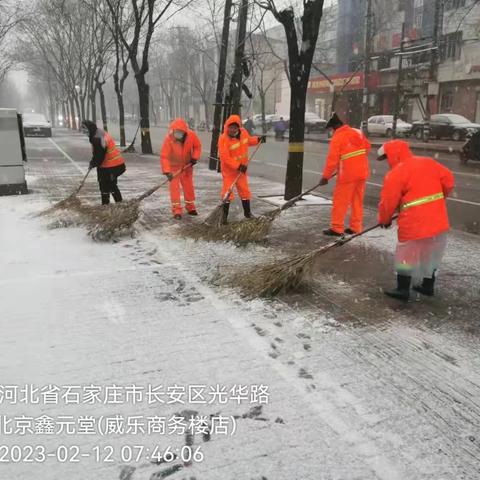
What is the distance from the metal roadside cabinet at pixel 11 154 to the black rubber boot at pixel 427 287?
7751 millimetres

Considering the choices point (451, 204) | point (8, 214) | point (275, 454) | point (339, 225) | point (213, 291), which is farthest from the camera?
point (451, 204)

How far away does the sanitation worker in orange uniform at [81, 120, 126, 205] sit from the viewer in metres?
7.59

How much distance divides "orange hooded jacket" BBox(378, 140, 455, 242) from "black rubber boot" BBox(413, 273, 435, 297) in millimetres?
483

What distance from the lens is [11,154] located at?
926 cm

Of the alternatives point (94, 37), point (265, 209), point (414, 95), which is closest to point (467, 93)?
point (414, 95)

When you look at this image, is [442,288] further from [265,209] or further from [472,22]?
[472,22]

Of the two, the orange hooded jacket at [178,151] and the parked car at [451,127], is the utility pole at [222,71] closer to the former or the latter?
the orange hooded jacket at [178,151]

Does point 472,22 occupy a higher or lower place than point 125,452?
higher

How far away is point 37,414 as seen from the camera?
2.69m

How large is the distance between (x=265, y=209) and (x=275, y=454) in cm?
593

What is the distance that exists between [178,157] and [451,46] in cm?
3002

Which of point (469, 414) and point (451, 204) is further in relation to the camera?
point (451, 204)

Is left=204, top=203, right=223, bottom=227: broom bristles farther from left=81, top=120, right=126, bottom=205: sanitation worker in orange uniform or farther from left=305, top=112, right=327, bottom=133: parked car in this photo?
left=305, top=112, right=327, bottom=133: parked car

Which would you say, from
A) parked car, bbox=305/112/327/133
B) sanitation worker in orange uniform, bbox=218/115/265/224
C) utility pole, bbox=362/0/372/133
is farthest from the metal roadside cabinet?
parked car, bbox=305/112/327/133
